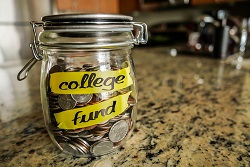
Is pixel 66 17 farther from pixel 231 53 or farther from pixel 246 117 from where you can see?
pixel 231 53

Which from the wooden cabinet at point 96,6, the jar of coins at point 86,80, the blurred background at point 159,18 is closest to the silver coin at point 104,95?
the jar of coins at point 86,80

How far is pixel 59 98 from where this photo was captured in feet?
0.74

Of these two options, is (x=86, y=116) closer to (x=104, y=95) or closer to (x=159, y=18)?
(x=104, y=95)

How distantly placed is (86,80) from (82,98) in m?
0.02

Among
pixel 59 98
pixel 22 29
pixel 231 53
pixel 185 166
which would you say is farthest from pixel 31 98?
pixel 22 29

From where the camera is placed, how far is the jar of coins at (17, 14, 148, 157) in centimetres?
21

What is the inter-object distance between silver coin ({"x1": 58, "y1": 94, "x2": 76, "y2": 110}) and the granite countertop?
0.07 metres

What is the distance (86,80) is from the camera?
8.5 inches

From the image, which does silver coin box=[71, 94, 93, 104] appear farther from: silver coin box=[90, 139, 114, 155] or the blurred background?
the blurred background

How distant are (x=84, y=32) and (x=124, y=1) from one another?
7.58 ft

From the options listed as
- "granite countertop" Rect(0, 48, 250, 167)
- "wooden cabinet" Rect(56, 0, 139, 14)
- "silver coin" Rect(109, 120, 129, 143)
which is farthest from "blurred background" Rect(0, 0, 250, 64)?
"silver coin" Rect(109, 120, 129, 143)

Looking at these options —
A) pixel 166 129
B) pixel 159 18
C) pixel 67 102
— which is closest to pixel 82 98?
pixel 67 102

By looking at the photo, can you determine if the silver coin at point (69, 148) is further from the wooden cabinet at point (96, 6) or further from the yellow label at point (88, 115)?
the wooden cabinet at point (96, 6)

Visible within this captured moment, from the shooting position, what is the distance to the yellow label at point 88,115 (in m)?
0.22
